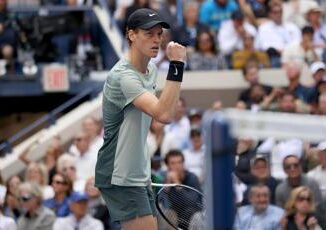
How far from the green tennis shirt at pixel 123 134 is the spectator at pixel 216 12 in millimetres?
8671

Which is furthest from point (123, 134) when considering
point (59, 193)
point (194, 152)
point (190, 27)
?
point (190, 27)

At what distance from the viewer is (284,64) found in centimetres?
1366

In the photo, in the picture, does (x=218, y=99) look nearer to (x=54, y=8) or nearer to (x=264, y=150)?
(x=54, y=8)

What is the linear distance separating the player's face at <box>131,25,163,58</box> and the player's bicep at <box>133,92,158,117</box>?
25cm

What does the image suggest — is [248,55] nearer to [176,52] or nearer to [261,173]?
[176,52]

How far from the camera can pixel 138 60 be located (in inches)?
241

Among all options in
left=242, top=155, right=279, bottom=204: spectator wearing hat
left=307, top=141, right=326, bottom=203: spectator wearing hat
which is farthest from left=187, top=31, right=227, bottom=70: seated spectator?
left=307, top=141, right=326, bottom=203: spectator wearing hat

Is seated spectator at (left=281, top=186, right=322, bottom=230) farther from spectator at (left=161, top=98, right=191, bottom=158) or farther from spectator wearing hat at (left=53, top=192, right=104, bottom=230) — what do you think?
spectator at (left=161, top=98, right=191, bottom=158)

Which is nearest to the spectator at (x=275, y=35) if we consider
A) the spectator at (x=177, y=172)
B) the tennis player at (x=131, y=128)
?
the spectator at (x=177, y=172)

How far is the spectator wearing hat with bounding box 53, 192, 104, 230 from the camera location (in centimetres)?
1037

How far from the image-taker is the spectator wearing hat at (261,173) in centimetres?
492

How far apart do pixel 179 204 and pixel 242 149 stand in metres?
1.60

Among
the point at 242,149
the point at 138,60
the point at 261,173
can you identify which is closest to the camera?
the point at 242,149

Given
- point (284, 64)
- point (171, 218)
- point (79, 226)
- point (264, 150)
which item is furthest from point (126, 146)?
point (284, 64)
